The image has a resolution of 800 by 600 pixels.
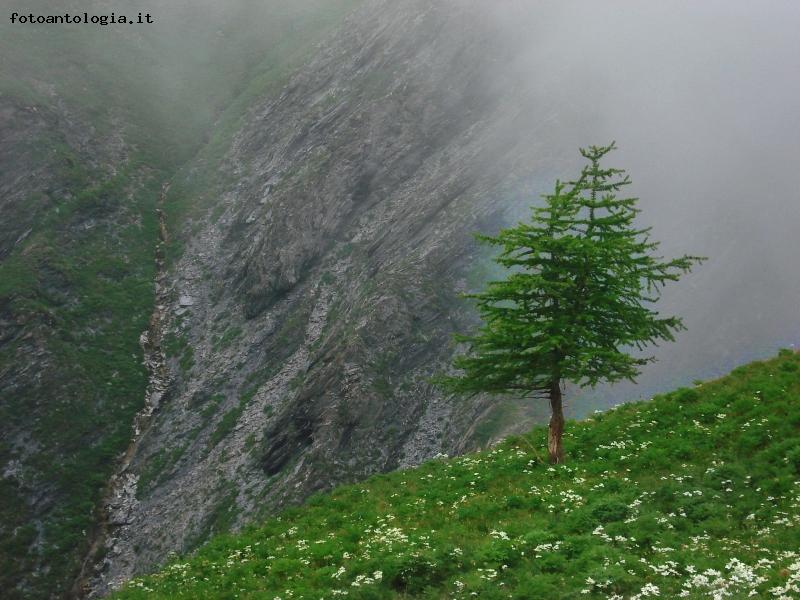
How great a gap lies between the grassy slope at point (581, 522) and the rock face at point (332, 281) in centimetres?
1445

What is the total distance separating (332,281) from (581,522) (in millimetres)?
45598

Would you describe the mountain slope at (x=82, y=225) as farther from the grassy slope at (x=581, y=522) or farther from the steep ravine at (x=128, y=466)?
the grassy slope at (x=581, y=522)

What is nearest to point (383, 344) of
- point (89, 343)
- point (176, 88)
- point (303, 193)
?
point (303, 193)

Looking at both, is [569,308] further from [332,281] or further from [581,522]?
[332,281]

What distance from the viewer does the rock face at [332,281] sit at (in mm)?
44094

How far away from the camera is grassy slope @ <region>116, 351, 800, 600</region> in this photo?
13.0m

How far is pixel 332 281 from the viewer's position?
2346 inches

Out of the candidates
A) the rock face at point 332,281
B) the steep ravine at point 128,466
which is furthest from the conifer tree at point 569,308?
the steep ravine at point 128,466

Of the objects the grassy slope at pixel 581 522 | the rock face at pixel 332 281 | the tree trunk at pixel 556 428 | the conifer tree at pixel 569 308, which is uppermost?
the rock face at pixel 332 281

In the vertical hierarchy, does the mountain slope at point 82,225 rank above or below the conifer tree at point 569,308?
above

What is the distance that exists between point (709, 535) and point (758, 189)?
38.4 meters

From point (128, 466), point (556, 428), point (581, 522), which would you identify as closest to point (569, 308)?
point (556, 428)

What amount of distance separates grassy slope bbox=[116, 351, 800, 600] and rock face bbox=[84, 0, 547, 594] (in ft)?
47.4

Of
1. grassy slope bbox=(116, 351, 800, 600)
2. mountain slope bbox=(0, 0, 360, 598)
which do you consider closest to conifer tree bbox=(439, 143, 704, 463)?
grassy slope bbox=(116, 351, 800, 600)
